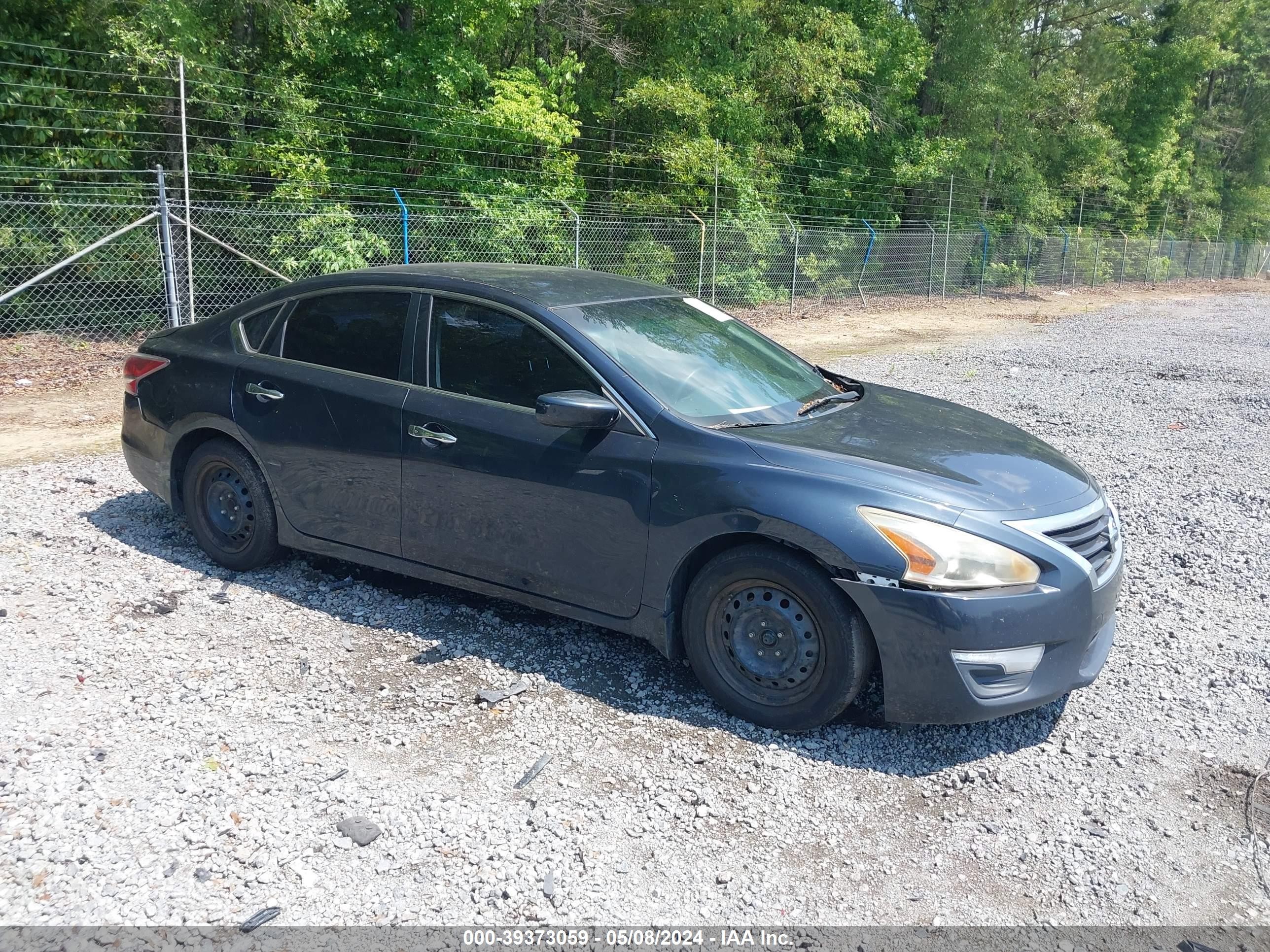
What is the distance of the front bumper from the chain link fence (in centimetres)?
1026

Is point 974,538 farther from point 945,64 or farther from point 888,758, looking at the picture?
point 945,64

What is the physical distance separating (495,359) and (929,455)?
1890mm

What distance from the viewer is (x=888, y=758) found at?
3584mm

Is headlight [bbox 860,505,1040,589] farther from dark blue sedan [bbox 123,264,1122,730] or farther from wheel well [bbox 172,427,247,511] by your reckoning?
wheel well [bbox 172,427,247,511]

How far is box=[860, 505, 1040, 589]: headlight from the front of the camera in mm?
3367

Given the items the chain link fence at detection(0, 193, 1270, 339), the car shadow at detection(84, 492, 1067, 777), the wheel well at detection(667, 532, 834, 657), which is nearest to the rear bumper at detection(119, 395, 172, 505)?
the car shadow at detection(84, 492, 1067, 777)

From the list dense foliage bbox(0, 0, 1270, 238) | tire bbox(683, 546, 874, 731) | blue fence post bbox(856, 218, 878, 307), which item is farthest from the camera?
blue fence post bbox(856, 218, 878, 307)

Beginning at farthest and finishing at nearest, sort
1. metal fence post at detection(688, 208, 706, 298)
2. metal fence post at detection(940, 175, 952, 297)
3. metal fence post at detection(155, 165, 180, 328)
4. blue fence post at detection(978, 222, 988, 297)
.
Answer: blue fence post at detection(978, 222, 988, 297)
metal fence post at detection(940, 175, 952, 297)
metal fence post at detection(688, 208, 706, 298)
metal fence post at detection(155, 165, 180, 328)

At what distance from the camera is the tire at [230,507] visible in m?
4.95

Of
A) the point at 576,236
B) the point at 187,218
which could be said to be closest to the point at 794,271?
the point at 576,236

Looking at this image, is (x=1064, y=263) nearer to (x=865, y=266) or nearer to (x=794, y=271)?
(x=865, y=266)

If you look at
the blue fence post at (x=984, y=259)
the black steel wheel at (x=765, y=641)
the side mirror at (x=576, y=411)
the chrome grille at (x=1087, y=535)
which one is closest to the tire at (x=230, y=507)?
the side mirror at (x=576, y=411)

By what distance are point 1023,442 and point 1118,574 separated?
79cm

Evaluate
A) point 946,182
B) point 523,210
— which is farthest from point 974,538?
point 946,182
